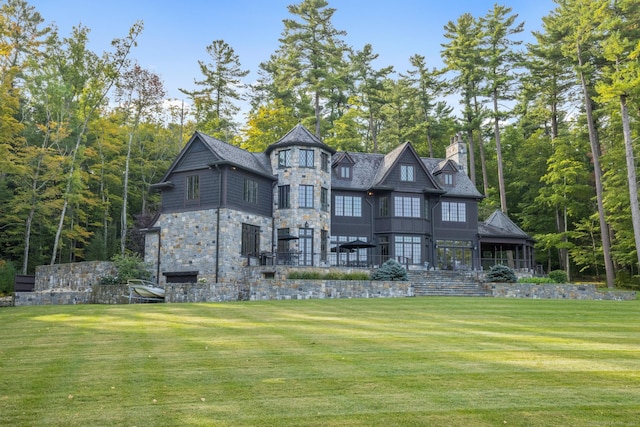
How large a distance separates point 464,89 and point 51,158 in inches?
1280

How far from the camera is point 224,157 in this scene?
2941cm

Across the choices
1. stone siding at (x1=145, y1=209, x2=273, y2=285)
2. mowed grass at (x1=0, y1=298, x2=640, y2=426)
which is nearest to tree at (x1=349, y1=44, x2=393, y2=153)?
stone siding at (x1=145, y1=209, x2=273, y2=285)

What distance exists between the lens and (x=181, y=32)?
21.5 metres

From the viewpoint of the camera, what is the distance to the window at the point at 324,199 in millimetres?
32912

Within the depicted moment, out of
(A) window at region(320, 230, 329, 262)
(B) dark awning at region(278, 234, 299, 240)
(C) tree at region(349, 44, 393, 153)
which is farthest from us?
(C) tree at region(349, 44, 393, 153)

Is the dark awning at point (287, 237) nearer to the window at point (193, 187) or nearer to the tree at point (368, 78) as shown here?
the window at point (193, 187)

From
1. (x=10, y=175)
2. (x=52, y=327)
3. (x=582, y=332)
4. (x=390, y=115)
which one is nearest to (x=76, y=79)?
(x=10, y=175)

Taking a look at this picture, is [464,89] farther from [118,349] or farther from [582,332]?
[118,349]

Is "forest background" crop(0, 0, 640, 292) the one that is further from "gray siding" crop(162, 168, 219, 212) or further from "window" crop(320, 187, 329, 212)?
"window" crop(320, 187, 329, 212)

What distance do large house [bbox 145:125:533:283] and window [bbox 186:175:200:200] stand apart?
0.06 m

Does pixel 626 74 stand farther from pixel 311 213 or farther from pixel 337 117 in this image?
pixel 337 117

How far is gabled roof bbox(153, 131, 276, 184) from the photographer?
29344mm

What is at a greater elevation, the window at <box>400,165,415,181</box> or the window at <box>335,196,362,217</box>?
the window at <box>400,165,415,181</box>

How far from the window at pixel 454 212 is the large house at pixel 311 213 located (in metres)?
0.07
